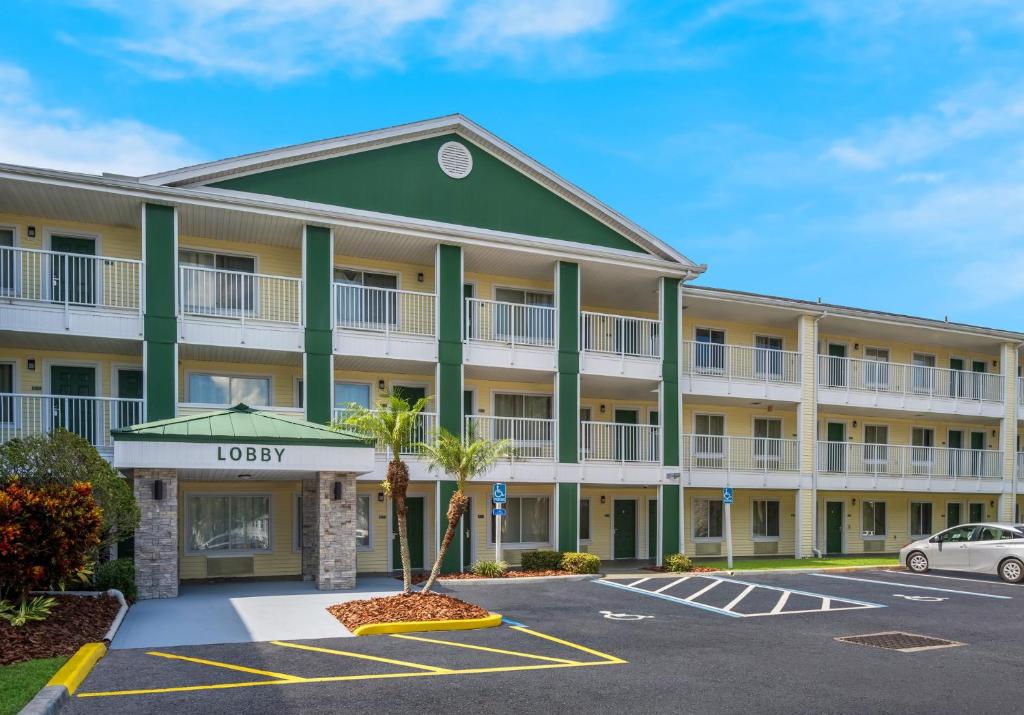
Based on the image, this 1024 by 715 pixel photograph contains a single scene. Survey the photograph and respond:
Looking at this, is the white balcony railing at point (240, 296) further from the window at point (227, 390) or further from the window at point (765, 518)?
the window at point (765, 518)

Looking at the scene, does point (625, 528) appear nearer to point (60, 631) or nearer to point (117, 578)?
point (117, 578)

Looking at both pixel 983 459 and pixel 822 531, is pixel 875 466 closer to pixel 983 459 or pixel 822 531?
pixel 822 531

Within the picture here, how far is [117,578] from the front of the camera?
1616cm

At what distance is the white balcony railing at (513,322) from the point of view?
23484 millimetres

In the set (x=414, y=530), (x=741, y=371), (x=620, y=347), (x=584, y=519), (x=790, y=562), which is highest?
(x=620, y=347)

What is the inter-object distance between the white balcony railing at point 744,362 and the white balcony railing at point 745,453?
2.05 metres

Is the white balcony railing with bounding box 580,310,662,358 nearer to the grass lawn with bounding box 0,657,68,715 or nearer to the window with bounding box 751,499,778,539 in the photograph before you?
the window with bounding box 751,499,778,539

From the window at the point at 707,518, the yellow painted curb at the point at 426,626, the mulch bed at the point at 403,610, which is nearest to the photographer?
the yellow painted curb at the point at 426,626

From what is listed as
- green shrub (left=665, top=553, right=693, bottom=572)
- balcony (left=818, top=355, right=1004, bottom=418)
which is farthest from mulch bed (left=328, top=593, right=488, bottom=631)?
balcony (left=818, top=355, right=1004, bottom=418)

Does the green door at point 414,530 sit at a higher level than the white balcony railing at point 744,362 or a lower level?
lower

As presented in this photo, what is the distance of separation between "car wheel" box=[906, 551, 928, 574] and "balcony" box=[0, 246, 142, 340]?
2215cm

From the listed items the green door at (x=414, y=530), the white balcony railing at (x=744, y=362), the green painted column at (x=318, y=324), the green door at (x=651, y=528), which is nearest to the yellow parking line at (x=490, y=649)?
the green painted column at (x=318, y=324)

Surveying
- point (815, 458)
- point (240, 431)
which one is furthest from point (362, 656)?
point (815, 458)

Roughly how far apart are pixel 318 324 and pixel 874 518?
22940mm
